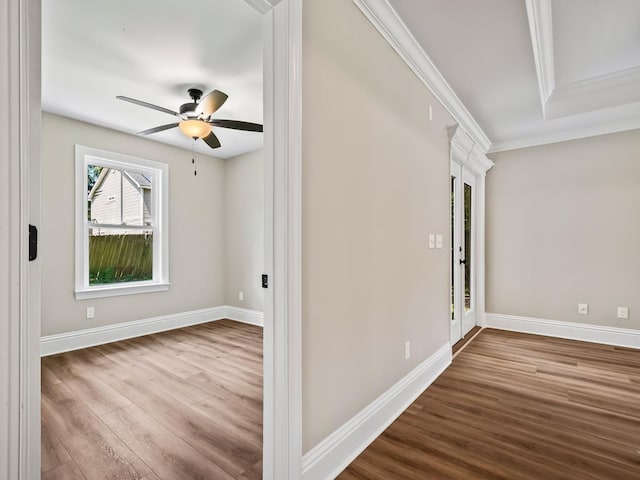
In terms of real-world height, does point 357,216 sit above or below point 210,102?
below

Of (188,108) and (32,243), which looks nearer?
(32,243)

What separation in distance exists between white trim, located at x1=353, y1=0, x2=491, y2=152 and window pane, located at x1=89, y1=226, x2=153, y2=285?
3779 mm

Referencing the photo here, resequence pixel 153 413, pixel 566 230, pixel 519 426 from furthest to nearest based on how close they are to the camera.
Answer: pixel 566 230 < pixel 153 413 < pixel 519 426

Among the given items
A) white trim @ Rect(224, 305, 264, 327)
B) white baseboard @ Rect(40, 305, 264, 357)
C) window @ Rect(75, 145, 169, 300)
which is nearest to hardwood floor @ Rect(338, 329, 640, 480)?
white baseboard @ Rect(40, 305, 264, 357)

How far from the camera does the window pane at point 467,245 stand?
13.9 feet

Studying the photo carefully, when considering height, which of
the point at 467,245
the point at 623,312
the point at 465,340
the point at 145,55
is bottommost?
the point at 465,340

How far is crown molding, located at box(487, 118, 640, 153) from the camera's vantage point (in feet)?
12.1

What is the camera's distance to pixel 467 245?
4340mm

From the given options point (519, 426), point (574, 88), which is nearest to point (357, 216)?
point (519, 426)

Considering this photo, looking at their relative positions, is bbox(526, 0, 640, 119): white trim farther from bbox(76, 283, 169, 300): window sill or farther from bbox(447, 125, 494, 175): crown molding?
bbox(76, 283, 169, 300): window sill

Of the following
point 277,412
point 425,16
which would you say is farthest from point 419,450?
point 425,16

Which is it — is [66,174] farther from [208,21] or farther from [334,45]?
[334,45]

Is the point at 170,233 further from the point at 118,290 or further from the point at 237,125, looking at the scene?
the point at 237,125

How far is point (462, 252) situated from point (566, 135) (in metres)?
1.88
